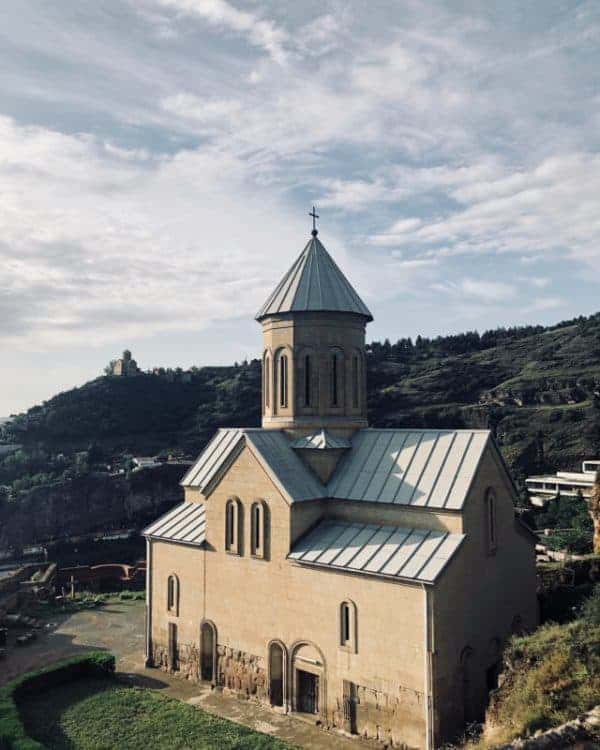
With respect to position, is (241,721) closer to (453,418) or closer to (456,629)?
(456,629)

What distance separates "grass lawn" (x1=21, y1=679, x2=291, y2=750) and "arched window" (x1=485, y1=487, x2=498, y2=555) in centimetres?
558

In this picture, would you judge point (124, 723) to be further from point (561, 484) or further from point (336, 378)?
point (561, 484)

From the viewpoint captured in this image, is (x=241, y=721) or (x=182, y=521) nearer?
(x=241, y=721)

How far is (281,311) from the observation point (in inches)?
614

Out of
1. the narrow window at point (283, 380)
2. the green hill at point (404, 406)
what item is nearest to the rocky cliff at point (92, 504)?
the green hill at point (404, 406)

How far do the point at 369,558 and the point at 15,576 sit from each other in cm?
2057

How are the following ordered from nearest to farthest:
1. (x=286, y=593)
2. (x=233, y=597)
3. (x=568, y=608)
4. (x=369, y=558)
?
(x=369, y=558) → (x=286, y=593) → (x=233, y=597) → (x=568, y=608)

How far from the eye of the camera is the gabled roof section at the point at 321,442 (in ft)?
47.4

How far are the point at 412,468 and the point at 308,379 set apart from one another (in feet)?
12.7

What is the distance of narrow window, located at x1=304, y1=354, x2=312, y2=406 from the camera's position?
50.8 feet

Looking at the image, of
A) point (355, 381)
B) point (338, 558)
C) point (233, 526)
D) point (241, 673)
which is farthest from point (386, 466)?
point (241, 673)

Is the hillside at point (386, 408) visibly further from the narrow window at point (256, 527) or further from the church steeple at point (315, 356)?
the narrow window at point (256, 527)

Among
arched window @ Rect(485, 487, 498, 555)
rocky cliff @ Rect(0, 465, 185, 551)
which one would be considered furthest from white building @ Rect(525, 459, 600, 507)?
arched window @ Rect(485, 487, 498, 555)

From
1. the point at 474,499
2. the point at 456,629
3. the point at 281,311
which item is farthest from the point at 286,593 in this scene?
the point at 281,311
